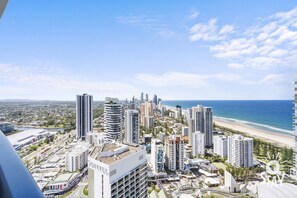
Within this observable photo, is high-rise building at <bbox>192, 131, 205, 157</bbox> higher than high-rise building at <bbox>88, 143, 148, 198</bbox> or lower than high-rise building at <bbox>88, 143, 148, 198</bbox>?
lower

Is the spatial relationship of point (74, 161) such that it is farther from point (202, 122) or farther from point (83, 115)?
point (202, 122)

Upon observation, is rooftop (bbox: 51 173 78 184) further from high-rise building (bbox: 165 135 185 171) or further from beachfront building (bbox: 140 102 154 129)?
beachfront building (bbox: 140 102 154 129)

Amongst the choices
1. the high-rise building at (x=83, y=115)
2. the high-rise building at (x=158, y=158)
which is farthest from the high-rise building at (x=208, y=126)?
the high-rise building at (x=83, y=115)

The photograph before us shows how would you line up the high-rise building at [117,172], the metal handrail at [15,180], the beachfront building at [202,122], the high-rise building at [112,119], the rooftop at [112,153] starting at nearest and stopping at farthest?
1. the metal handrail at [15,180]
2. the high-rise building at [117,172]
3. the rooftop at [112,153]
4. the high-rise building at [112,119]
5. the beachfront building at [202,122]

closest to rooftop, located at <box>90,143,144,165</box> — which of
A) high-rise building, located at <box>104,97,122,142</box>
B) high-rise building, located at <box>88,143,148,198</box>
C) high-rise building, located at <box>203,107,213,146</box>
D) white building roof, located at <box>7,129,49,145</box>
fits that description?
high-rise building, located at <box>88,143,148,198</box>

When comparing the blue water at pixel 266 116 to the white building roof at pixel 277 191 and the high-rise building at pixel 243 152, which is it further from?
the white building roof at pixel 277 191

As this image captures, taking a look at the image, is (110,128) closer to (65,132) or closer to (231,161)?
(231,161)

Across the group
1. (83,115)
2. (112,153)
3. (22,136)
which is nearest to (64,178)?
(112,153)
